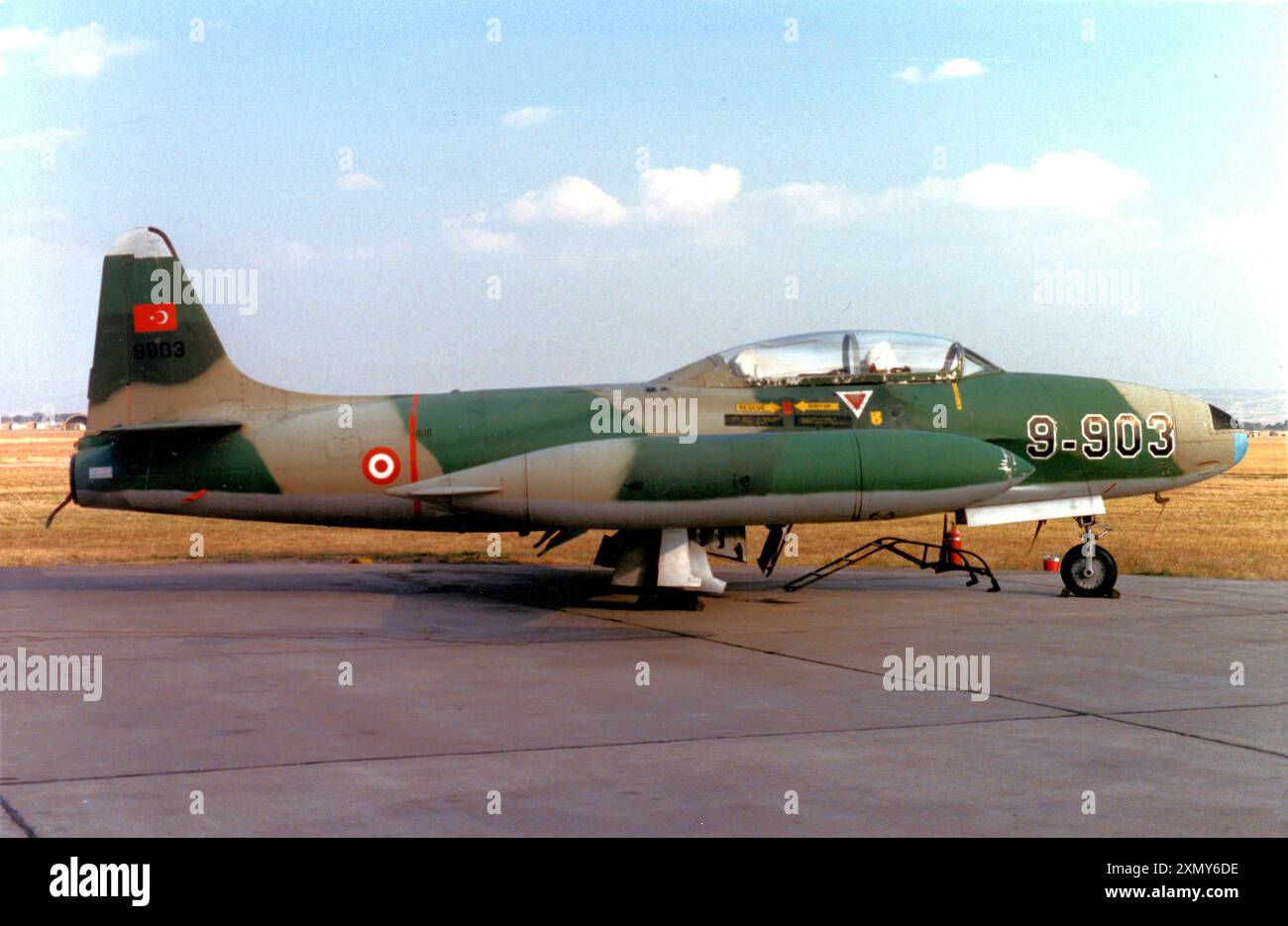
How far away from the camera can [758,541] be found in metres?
25.6

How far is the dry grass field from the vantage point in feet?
68.0

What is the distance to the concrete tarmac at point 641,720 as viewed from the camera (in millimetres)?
6012

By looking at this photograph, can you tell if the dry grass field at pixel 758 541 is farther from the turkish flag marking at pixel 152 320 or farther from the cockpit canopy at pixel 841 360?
the turkish flag marking at pixel 152 320

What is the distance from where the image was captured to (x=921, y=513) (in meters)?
12.6

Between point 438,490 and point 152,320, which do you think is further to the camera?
point 152,320

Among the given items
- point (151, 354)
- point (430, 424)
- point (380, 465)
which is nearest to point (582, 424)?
point (430, 424)

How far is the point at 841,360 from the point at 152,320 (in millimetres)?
8465

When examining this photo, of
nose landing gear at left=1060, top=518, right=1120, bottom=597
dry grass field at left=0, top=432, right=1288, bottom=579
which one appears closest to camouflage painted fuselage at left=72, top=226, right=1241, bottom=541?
nose landing gear at left=1060, top=518, right=1120, bottom=597

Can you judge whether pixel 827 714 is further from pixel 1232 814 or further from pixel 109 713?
pixel 109 713

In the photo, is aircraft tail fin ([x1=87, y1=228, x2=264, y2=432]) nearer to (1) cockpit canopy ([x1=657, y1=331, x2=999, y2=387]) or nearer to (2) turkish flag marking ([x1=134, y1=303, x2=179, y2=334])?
(2) turkish flag marking ([x1=134, y1=303, x2=179, y2=334])

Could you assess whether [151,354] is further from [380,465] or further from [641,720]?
[641,720]

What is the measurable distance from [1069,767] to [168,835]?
4.74m

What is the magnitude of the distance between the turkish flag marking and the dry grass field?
268 inches

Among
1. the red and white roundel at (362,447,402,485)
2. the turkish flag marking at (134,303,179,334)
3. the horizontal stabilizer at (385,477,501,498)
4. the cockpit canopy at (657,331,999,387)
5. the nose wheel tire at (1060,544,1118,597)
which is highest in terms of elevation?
the turkish flag marking at (134,303,179,334)
